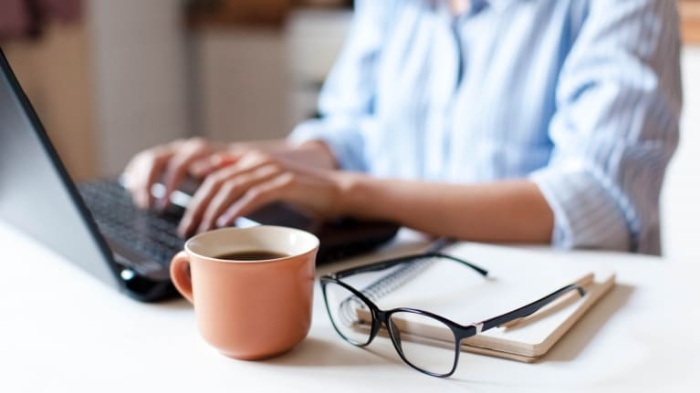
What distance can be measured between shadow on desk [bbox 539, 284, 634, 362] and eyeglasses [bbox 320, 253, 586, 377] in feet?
0.08

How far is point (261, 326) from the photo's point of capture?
0.62m

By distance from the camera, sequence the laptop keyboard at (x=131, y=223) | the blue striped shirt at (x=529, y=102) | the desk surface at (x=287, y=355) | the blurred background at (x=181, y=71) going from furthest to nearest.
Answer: the blurred background at (x=181, y=71)
the blue striped shirt at (x=529, y=102)
the laptop keyboard at (x=131, y=223)
the desk surface at (x=287, y=355)

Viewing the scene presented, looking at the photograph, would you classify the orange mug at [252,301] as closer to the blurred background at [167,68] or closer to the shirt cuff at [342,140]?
the shirt cuff at [342,140]

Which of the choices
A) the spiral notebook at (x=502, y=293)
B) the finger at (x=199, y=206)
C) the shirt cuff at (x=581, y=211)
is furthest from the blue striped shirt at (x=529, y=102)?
the finger at (x=199, y=206)

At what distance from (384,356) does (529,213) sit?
0.36 metres

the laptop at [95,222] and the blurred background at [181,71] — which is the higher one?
the laptop at [95,222]

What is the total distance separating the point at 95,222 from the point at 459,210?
0.39 m

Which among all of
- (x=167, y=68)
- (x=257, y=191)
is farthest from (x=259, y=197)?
(x=167, y=68)

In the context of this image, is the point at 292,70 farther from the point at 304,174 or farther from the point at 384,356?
the point at 384,356

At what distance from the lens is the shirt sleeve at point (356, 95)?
1.27 meters

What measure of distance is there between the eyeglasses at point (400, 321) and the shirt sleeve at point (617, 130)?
24 cm

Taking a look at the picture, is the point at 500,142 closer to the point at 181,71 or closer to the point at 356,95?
the point at 356,95

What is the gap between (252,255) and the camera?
2.24ft

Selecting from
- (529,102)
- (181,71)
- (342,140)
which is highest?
(529,102)
